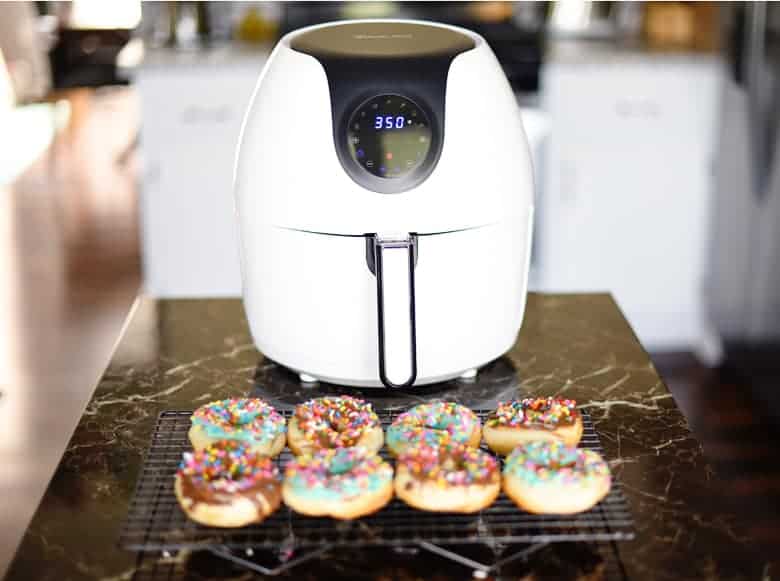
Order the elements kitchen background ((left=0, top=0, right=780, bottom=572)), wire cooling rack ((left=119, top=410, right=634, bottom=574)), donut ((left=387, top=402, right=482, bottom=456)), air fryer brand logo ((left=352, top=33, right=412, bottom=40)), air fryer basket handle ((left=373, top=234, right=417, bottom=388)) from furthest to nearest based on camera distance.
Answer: kitchen background ((left=0, top=0, right=780, bottom=572)) < air fryer brand logo ((left=352, top=33, right=412, bottom=40)) < air fryer basket handle ((left=373, top=234, right=417, bottom=388)) < donut ((left=387, top=402, right=482, bottom=456)) < wire cooling rack ((left=119, top=410, right=634, bottom=574))

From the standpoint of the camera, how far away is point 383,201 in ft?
3.96

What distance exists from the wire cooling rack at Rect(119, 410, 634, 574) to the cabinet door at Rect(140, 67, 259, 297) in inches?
83.8

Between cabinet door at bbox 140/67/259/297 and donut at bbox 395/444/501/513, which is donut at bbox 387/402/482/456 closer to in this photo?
donut at bbox 395/444/501/513

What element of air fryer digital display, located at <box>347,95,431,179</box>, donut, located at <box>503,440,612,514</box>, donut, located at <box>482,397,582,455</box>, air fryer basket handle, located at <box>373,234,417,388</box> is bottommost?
donut, located at <box>482,397,582,455</box>

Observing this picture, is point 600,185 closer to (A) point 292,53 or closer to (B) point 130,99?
(A) point 292,53

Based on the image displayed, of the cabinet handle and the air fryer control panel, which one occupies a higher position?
the air fryer control panel

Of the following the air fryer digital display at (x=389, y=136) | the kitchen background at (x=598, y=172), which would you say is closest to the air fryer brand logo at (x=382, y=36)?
the air fryer digital display at (x=389, y=136)

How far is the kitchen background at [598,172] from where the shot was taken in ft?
9.29

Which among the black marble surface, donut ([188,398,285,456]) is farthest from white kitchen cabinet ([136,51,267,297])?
donut ([188,398,285,456])

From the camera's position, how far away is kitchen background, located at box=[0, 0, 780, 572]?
111 inches

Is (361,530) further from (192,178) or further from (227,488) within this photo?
(192,178)

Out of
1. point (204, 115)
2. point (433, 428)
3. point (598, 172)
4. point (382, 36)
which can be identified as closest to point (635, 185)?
point (598, 172)

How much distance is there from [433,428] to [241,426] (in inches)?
7.5

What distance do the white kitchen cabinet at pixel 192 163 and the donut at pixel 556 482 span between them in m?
2.19
